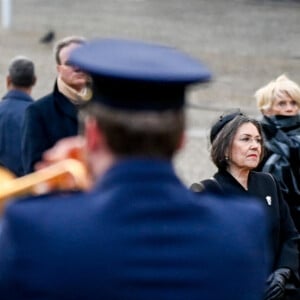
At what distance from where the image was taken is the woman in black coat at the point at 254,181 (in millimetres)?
5973

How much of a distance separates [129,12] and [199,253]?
25012mm

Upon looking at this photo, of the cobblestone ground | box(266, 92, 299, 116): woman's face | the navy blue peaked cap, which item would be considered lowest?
the cobblestone ground

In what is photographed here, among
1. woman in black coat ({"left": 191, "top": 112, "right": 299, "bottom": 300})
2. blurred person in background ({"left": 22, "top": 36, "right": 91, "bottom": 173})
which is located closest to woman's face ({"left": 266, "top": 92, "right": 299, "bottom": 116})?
woman in black coat ({"left": 191, "top": 112, "right": 299, "bottom": 300})

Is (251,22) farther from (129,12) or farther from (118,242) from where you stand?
(118,242)

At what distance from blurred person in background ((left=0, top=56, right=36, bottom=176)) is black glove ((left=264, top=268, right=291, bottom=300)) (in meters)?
1.76

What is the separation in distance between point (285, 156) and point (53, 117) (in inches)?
55.5

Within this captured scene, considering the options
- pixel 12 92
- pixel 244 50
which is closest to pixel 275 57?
pixel 244 50

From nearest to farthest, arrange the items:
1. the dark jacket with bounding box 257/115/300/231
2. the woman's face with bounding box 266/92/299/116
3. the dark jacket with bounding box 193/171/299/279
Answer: the dark jacket with bounding box 193/171/299/279
the dark jacket with bounding box 257/115/300/231
the woman's face with bounding box 266/92/299/116

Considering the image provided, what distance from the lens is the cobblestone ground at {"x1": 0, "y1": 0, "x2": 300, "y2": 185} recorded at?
1769cm

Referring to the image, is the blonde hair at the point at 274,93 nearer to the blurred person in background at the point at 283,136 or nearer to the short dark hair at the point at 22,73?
the blurred person in background at the point at 283,136

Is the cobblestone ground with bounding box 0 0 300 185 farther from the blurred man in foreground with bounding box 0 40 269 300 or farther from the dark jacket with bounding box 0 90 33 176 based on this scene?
the blurred man in foreground with bounding box 0 40 269 300

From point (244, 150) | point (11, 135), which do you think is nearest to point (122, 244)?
point (244, 150)

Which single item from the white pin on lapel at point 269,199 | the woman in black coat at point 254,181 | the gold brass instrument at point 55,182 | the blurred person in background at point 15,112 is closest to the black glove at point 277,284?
the woman in black coat at point 254,181

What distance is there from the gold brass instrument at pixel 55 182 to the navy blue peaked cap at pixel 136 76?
0.22 metres
